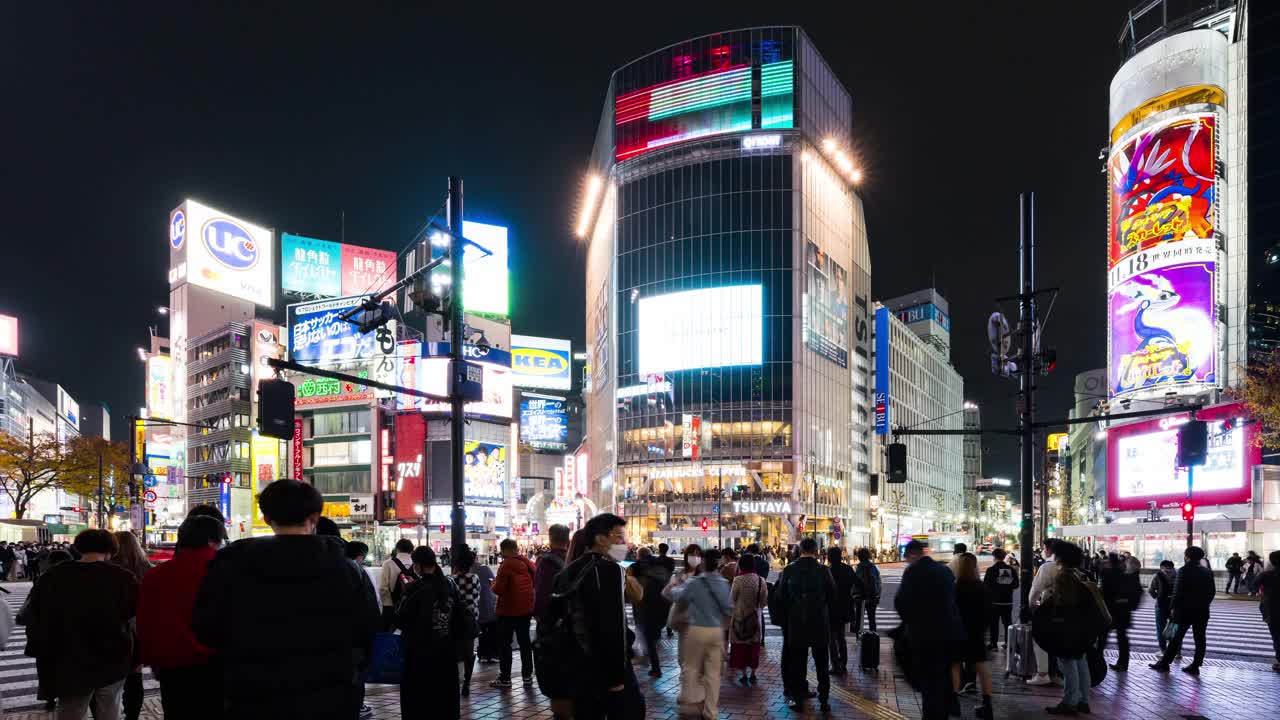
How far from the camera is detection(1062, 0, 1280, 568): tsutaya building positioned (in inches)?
1940

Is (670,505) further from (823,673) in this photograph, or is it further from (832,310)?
(823,673)

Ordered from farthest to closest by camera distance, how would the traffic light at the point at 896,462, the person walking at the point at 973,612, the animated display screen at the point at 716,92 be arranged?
the animated display screen at the point at 716,92, the traffic light at the point at 896,462, the person walking at the point at 973,612

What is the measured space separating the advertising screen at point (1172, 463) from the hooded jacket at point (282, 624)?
43545mm

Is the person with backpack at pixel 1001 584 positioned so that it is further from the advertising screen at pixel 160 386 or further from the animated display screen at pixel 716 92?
the advertising screen at pixel 160 386

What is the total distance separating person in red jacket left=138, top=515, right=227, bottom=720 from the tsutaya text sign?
7564 centimetres

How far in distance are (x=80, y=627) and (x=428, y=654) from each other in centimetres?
239

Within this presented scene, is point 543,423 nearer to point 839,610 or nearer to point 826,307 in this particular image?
point 826,307

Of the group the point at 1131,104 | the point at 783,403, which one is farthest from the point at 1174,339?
the point at 783,403

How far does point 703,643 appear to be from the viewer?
27.0ft

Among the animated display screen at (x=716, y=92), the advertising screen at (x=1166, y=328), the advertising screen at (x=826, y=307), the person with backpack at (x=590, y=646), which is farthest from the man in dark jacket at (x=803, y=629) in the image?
the animated display screen at (x=716, y=92)

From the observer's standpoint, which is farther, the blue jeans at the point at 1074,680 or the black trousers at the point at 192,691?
the blue jeans at the point at 1074,680

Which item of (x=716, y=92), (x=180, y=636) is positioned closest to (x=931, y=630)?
(x=180, y=636)

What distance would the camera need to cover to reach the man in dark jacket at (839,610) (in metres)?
12.7

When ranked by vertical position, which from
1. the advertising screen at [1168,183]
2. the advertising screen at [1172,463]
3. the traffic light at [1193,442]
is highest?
the advertising screen at [1168,183]
